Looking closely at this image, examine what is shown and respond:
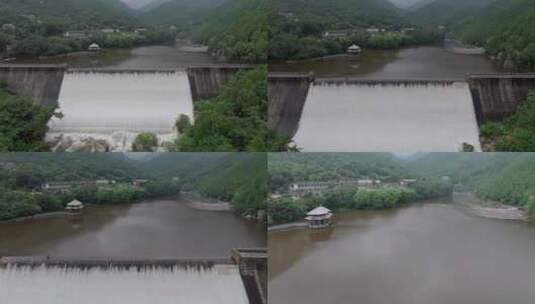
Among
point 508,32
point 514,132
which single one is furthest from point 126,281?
point 508,32

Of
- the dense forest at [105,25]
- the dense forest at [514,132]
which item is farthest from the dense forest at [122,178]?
the dense forest at [514,132]

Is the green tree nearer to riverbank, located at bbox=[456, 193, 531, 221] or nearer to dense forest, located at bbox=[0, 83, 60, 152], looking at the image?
dense forest, located at bbox=[0, 83, 60, 152]

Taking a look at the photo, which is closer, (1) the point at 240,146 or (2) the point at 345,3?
(1) the point at 240,146

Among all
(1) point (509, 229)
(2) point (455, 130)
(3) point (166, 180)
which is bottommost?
(1) point (509, 229)

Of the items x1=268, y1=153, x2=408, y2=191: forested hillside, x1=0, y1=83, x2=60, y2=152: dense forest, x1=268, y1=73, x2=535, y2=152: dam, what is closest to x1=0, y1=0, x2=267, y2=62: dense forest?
x1=0, y1=83, x2=60, y2=152: dense forest

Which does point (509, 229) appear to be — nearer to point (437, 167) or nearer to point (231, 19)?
point (437, 167)

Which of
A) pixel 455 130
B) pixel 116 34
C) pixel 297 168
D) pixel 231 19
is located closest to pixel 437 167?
pixel 455 130
